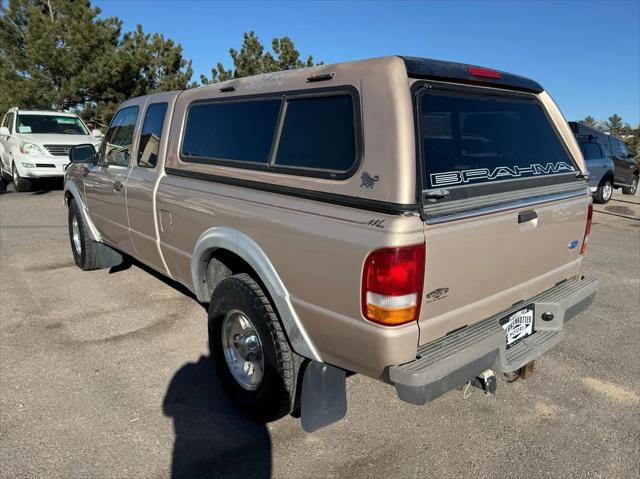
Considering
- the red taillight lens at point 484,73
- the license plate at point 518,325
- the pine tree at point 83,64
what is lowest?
the license plate at point 518,325

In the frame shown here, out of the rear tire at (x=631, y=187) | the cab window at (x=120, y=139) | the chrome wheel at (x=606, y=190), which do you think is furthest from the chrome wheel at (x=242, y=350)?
the rear tire at (x=631, y=187)

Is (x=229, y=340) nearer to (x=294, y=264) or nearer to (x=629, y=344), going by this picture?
(x=294, y=264)

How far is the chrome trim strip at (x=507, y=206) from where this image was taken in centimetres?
219

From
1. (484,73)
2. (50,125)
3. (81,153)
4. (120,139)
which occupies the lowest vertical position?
(81,153)

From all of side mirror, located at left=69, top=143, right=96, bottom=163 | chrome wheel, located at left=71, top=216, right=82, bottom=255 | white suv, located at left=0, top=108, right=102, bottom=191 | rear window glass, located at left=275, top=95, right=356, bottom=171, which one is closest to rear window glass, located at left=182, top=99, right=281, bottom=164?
rear window glass, located at left=275, top=95, right=356, bottom=171

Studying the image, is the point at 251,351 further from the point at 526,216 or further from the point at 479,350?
the point at 526,216

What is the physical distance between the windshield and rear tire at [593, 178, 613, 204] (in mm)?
13107

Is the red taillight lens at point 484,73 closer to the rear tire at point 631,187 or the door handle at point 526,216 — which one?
the door handle at point 526,216

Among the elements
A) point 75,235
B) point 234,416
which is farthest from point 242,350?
point 75,235

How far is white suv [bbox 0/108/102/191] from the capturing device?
38.0ft

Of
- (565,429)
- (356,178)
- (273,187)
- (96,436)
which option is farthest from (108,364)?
(565,429)

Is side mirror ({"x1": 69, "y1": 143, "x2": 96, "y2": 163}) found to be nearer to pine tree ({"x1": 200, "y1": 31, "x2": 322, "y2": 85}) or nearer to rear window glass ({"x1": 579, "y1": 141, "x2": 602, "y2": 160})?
rear window glass ({"x1": 579, "y1": 141, "x2": 602, "y2": 160})

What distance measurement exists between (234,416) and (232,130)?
1826 mm

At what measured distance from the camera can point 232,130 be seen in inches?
126
